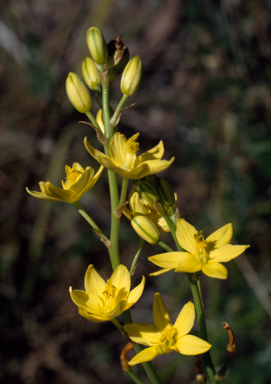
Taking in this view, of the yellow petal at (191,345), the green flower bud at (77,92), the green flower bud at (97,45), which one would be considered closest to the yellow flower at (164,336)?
the yellow petal at (191,345)

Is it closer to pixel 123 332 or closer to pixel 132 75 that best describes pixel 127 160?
pixel 132 75

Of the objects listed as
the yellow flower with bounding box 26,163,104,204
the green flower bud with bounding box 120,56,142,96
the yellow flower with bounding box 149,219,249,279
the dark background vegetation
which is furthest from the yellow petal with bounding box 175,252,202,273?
the dark background vegetation

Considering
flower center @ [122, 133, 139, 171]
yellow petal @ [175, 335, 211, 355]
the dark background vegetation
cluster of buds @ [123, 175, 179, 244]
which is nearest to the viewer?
yellow petal @ [175, 335, 211, 355]

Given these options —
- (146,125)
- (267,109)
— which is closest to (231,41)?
(267,109)

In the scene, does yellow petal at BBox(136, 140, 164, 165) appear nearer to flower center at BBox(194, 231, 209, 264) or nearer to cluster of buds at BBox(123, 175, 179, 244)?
cluster of buds at BBox(123, 175, 179, 244)

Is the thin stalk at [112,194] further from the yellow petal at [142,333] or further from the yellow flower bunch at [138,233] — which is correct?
the yellow petal at [142,333]
